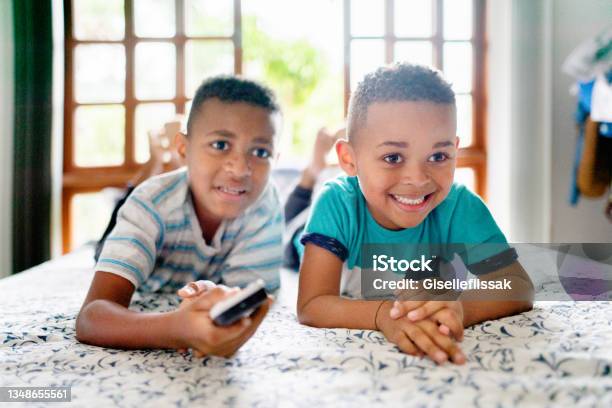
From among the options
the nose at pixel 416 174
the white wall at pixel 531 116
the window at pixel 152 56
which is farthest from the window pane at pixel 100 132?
the nose at pixel 416 174

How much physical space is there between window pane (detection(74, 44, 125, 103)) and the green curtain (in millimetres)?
326

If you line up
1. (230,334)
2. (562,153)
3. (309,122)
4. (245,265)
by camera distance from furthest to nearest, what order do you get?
(309,122), (562,153), (245,265), (230,334)

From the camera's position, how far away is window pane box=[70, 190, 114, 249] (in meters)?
2.71

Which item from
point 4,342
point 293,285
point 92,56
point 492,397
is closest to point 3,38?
point 92,56

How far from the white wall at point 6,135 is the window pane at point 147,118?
584mm

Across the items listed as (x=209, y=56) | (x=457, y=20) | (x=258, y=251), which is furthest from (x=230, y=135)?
(x=457, y=20)

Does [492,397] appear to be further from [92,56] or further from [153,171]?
[92,56]

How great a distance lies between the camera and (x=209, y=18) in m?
2.70

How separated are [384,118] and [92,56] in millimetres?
2164

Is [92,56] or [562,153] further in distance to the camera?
[92,56]

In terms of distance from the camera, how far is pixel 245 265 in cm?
125

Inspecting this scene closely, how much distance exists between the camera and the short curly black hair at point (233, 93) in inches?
46.1

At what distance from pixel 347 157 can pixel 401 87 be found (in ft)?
0.56

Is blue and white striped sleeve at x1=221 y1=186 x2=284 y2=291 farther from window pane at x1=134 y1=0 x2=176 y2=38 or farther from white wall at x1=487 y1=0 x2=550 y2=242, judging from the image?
window pane at x1=134 y1=0 x2=176 y2=38
